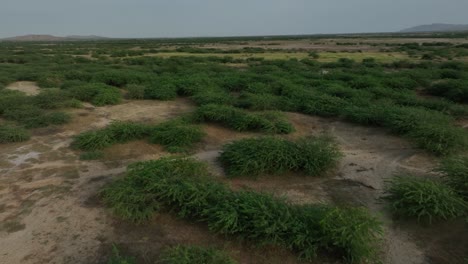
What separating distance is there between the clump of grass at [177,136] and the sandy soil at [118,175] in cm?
25

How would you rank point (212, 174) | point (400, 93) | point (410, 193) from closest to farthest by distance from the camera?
point (410, 193)
point (212, 174)
point (400, 93)

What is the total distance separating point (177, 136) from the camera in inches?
313

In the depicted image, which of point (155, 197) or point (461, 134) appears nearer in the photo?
point (155, 197)

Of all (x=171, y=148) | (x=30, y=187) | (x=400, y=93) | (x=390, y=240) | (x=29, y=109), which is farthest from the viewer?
(x=400, y=93)

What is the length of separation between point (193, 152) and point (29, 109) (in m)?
6.23

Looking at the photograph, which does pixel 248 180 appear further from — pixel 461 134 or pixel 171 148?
pixel 461 134

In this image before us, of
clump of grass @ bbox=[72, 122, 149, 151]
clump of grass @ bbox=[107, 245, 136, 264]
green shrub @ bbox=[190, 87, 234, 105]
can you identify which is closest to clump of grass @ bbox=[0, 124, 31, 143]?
clump of grass @ bbox=[72, 122, 149, 151]

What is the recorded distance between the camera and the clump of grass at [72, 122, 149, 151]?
7.71 metres

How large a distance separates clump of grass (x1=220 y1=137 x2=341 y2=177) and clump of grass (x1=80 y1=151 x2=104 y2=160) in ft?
9.27

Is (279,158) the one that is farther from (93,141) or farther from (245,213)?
(93,141)

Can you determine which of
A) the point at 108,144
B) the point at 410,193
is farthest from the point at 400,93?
the point at 108,144

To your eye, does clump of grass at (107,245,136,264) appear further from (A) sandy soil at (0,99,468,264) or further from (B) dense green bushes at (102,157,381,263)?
(B) dense green bushes at (102,157,381,263)

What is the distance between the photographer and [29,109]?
412 inches

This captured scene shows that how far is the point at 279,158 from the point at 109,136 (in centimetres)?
424
